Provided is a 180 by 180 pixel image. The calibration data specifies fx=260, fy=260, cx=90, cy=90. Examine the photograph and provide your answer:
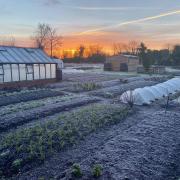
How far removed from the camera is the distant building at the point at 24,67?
26.0m

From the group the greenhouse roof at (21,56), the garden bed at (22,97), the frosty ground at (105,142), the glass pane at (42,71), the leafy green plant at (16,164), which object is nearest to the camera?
the frosty ground at (105,142)

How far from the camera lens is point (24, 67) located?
90.9ft

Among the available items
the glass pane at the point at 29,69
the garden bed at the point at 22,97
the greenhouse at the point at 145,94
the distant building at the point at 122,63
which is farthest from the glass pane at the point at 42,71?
the distant building at the point at 122,63

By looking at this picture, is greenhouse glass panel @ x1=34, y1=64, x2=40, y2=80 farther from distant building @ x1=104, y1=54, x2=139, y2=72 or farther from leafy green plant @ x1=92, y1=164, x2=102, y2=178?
distant building @ x1=104, y1=54, x2=139, y2=72

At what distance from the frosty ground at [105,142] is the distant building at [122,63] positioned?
33.0m

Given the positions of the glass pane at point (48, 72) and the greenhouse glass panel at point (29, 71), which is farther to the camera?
the glass pane at point (48, 72)

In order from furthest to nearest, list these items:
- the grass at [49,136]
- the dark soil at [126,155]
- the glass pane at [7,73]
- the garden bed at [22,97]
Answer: the glass pane at [7,73] → the garden bed at [22,97] → the grass at [49,136] → the dark soil at [126,155]

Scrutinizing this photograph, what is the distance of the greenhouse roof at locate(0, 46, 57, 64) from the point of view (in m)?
26.7

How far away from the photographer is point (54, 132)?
1117 centimetres

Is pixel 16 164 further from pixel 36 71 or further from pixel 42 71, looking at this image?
pixel 42 71

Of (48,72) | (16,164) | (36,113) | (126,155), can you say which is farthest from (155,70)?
(16,164)

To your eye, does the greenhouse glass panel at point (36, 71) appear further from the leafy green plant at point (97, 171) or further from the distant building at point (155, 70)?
the distant building at point (155, 70)

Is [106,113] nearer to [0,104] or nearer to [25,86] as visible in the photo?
[0,104]

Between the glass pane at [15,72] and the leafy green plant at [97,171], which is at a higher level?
the glass pane at [15,72]
